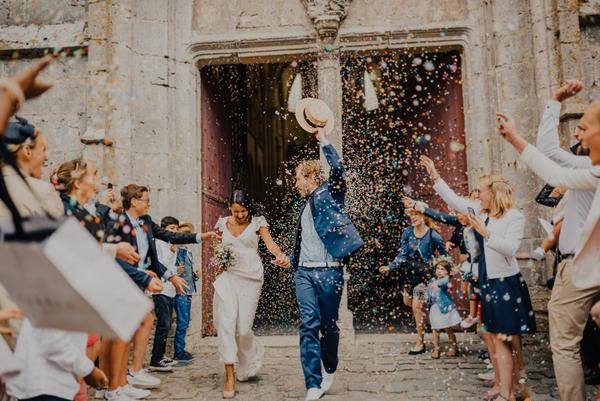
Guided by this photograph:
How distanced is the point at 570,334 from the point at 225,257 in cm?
325

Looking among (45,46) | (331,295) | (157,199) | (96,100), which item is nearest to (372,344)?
(331,295)

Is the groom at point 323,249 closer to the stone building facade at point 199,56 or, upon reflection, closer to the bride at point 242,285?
the bride at point 242,285

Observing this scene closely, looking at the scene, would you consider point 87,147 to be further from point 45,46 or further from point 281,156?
point 281,156

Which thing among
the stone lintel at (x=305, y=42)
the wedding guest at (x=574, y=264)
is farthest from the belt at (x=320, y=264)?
the stone lintel at (x=305, y=42)

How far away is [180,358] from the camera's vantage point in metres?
6.80

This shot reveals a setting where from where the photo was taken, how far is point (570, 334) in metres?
3.68

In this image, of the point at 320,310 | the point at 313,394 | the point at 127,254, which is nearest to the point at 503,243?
the point at 320,310

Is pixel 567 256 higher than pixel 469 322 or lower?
higher

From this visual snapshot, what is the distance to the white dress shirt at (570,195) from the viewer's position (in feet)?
12.6

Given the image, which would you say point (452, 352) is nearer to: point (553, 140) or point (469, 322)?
point (469, 322)

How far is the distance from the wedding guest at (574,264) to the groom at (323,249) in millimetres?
1865

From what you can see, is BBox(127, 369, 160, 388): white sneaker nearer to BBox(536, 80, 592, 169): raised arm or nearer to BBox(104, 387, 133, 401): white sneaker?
BBox(104, 387, 133, 401): white sneaker

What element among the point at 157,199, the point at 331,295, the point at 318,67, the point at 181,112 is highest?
the point at 318,67

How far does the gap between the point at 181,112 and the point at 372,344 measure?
13.8 feet
